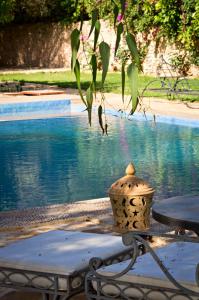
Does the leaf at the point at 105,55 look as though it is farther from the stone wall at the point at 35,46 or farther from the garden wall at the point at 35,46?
the stone wall at the point at 35,46

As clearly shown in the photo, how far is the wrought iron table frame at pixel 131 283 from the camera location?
2613 millimetres

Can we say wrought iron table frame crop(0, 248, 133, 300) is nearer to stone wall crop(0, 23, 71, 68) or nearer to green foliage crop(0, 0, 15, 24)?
green foliage crop(0, 0, 15, 24)

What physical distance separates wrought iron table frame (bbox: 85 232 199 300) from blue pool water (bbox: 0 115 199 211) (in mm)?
4731

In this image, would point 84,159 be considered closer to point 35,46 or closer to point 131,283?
point 131,283

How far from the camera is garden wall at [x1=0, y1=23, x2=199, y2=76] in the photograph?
28953 millimetres

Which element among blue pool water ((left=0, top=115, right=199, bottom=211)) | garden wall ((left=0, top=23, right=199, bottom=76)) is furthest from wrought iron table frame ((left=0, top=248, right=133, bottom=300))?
garden wall ((left=0, top=23, right=199, bottom=76))

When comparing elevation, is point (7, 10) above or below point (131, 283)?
above

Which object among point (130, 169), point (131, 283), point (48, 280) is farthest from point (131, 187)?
point (131, 283)

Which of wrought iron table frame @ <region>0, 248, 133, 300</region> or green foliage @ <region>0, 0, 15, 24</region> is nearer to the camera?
wrought iron table frame @ <region>0, 248, 133, 300</region>

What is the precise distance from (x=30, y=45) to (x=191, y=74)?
34.6 ft

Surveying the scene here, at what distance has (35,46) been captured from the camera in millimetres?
30281

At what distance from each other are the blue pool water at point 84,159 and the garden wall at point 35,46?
529 inches

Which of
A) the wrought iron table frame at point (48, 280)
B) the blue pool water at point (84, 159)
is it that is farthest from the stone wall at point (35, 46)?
the wrought iron table frame at point (48, 280)

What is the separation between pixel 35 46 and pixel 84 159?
20.4m
